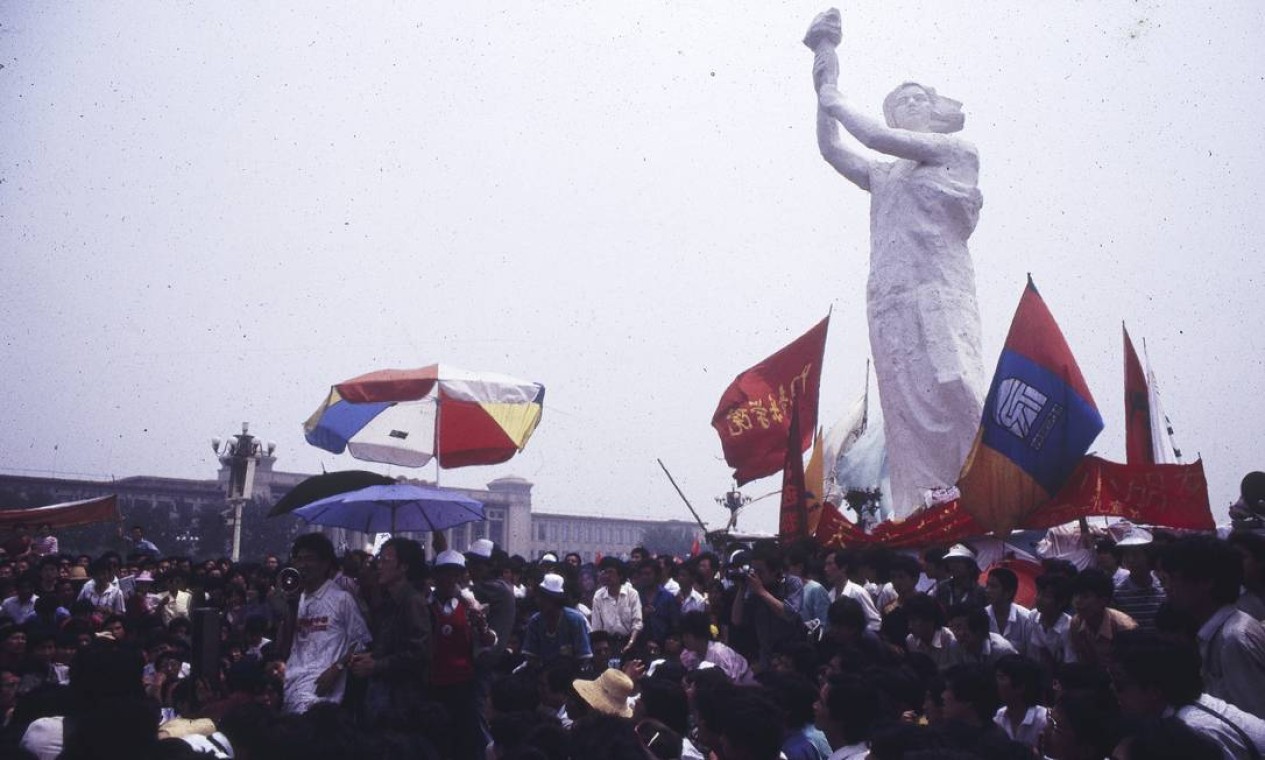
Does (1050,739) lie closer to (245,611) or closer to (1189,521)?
(1189,521)

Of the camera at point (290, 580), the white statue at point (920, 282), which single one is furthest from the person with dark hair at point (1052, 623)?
the white statue at point (920, 282)

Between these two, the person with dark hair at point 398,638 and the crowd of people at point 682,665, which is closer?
the crowd of people at point 682,665

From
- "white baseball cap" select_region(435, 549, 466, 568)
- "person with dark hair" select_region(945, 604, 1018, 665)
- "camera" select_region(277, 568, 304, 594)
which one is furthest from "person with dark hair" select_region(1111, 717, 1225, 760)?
"camera" select_region(277, 568, 304, 594)

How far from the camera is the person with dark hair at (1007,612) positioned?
603cm

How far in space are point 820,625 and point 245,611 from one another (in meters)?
5.45

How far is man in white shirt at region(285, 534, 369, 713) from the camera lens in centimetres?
514

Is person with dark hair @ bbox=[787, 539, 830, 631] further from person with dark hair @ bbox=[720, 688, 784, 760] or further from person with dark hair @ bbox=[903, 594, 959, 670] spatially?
person with dark hair @ bbox=[720, 688, 784, 760]

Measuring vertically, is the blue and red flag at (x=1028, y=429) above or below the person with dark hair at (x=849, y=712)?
above

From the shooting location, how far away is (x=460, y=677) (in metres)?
5.57

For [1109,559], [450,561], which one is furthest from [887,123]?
[450,561]

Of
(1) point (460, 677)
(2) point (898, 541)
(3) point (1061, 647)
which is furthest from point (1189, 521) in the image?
(1) point (460, 677)

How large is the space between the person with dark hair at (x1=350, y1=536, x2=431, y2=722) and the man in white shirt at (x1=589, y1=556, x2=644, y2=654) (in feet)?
12.8

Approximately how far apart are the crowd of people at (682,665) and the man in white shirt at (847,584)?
0.03 meters

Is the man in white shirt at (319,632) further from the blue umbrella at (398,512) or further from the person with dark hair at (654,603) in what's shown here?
the person with dark hair at (654,603)
